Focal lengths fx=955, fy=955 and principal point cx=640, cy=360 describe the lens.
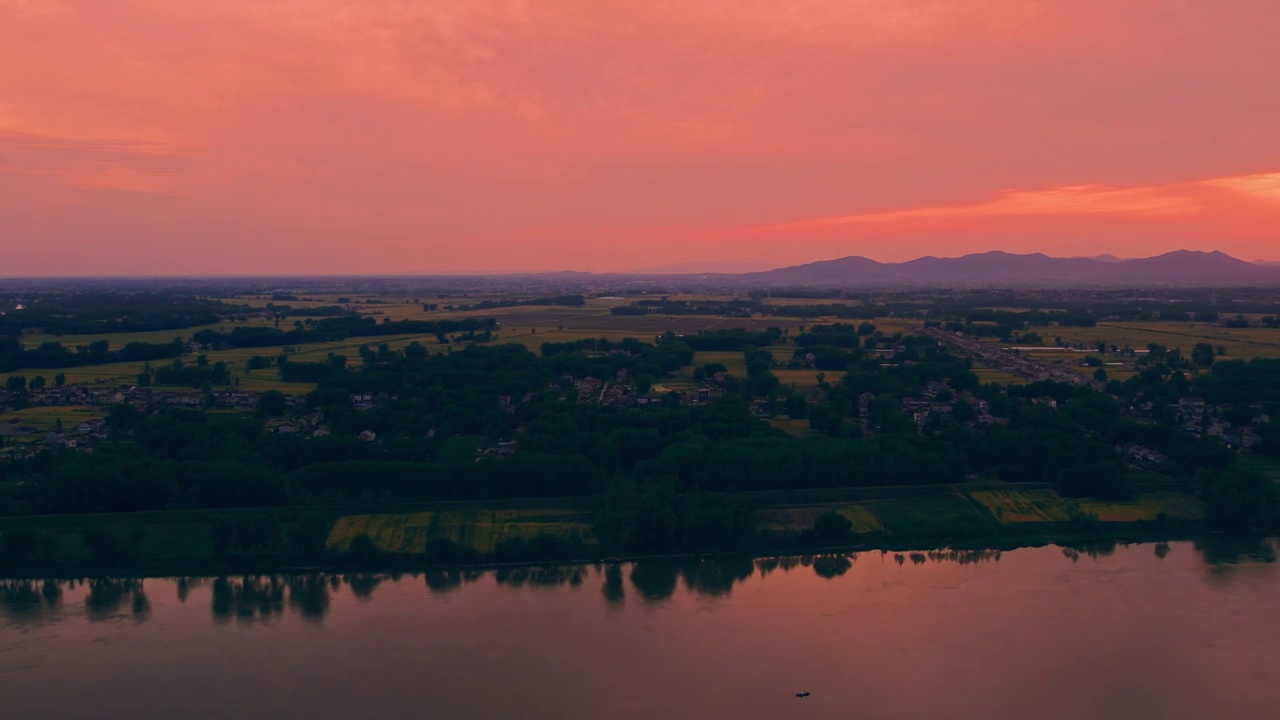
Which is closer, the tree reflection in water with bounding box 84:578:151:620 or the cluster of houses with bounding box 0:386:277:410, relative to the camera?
the tree reflection in water with bounding box 84:578:151:620

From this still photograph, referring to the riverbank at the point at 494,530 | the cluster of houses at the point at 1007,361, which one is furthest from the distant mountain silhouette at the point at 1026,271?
the riverbank at the point at 494,530

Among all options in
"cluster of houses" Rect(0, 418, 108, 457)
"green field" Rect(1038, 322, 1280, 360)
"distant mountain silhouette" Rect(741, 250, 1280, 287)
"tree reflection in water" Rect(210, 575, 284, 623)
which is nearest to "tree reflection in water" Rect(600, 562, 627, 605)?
"tree reflection in water" Rect(210, 575, 284, 623)

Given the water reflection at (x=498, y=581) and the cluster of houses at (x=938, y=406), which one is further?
the cluster of houses at (x=938, y=406)

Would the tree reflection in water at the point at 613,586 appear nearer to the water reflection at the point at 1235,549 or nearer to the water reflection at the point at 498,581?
the water reflection at the point at 498,581

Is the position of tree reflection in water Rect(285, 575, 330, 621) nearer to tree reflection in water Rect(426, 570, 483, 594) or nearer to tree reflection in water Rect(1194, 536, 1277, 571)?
tree reflection in water Rect(426, 570, 483, 594)

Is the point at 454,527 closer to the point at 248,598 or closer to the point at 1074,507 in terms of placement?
the point at 248,598

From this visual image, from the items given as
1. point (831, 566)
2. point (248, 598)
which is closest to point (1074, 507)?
point (831, 566)

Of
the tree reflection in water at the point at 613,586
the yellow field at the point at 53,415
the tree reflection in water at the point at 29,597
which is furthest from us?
the yellow field at the point at 53,415

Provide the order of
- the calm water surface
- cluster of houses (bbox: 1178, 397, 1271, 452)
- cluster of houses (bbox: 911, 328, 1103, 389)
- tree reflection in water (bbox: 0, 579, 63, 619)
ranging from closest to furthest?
the calm water surface
tree reflection in water (bbox: 0, 579, 63, 619)
cluster of houses (bbox: 1178, 397, 1271, 452)
cluster of houses (bbox: 911, 328, 1103, 389)
